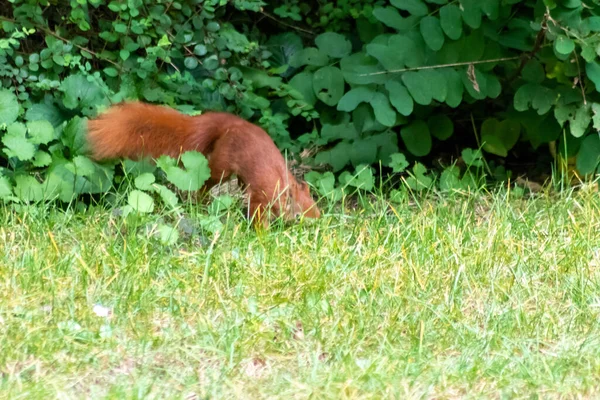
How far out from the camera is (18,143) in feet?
13.2

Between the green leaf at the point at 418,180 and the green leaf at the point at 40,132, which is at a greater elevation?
the green leaf at the point at 40,132

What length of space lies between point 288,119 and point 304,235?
→ 1620mm

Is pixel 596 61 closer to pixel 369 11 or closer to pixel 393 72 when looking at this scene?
pixel 393 72

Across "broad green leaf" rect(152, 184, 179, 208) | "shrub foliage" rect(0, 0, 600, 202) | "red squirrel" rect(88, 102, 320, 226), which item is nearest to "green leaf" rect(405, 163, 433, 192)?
"shrub foliage" rect(0, 0, 600, 202)

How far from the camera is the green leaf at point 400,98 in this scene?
14.2 ft

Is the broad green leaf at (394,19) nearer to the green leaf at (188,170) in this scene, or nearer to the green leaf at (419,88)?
the green leaf at (419,88)

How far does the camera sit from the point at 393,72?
14.5 ft

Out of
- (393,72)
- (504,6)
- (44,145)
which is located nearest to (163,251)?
(44,145)

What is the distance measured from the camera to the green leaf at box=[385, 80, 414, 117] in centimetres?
432

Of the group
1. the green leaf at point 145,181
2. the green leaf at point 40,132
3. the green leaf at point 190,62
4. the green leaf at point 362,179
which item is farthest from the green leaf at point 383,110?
the green leaf at point 40,132

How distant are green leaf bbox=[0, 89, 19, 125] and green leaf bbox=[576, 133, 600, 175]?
8.40 feet

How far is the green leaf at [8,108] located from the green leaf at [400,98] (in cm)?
168

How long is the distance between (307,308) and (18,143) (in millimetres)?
1718

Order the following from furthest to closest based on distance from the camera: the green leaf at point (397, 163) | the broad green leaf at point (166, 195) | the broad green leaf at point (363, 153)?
the broad green leaf at point (363, 153), the green leaf at point (397, 163), the broad green leaf at point (166, 195)
